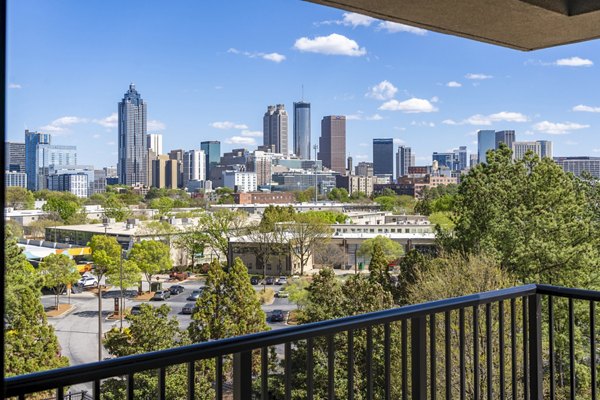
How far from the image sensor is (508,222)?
1361cm

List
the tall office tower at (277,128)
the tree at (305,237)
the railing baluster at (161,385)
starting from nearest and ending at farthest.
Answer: the railing baluster at (161,385) → the tree at (305,237) → the tall office tower at (277,128)

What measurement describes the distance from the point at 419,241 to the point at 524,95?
19.2 meters

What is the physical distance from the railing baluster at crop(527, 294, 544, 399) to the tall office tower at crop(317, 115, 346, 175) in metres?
24.4

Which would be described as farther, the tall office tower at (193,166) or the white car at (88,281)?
the tall office tower at (193,166)

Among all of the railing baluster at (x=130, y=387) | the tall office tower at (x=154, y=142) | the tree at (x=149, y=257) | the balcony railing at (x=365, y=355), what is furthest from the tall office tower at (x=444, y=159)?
the railing baluster at (x=130, y=387)

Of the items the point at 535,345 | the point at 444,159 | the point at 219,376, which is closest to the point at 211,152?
the point at 444,159

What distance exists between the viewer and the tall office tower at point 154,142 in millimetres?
23969

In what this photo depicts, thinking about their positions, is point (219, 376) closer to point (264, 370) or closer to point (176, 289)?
point (264, 370)

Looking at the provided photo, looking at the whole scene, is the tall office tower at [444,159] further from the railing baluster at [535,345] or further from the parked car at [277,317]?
the railing baluster at [535,345]

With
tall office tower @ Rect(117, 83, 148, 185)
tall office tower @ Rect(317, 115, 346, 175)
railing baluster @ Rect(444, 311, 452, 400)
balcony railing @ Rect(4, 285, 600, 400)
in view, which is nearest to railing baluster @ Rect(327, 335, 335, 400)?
balcony railing @ Rect(4, 285, 600, 400)

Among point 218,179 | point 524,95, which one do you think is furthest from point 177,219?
point 524,95

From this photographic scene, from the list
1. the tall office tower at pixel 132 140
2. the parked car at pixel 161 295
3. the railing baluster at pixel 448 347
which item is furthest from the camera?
the tall office tower at pixel 132 140

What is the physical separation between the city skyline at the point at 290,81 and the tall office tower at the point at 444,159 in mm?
876

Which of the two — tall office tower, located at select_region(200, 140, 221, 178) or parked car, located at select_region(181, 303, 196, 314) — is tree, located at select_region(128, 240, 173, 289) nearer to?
parked car, located at select_region(181, 303, 196, 314)
